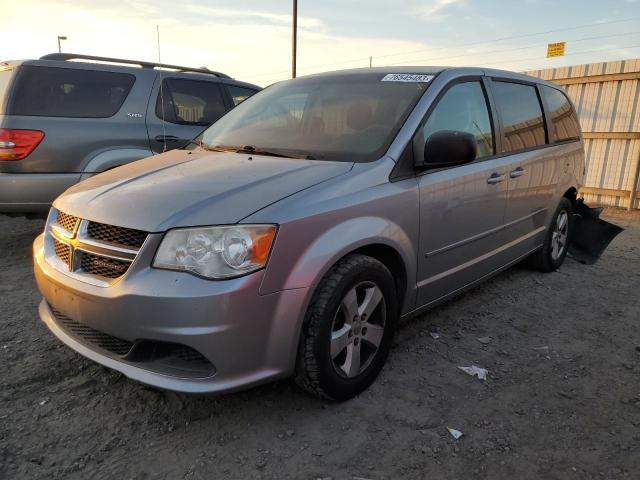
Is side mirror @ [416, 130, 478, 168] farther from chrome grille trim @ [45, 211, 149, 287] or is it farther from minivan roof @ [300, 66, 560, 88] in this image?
chrome grille trim @ [45, 211, 149, 287]

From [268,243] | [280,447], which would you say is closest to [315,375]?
[280,447]

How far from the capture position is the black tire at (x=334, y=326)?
231 centimetres

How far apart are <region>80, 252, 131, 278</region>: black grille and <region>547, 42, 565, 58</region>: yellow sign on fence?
12.4 metres

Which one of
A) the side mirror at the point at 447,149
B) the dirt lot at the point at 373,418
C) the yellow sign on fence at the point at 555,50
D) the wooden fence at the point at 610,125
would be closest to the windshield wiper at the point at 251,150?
the side mirror at the point at 447,149

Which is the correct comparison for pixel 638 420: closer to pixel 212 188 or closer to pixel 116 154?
pixel 212 188

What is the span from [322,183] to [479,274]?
177 cm

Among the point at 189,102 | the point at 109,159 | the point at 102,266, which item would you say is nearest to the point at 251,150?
the point at 102,266

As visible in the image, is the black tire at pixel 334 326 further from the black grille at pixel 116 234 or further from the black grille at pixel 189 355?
the black grille at pixel 116 234

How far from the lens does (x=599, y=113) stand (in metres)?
9.03

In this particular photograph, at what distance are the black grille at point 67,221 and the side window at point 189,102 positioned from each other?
2.91 m

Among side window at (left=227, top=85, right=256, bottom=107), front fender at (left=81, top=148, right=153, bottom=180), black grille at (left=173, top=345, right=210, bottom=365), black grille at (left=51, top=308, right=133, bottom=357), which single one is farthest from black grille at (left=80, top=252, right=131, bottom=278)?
side window at (left=227, top=85, right=256, bottom=107)

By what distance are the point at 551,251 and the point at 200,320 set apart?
401cm

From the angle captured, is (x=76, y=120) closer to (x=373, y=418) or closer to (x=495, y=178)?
(x=495, y=178)

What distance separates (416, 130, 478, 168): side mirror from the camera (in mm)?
2738
